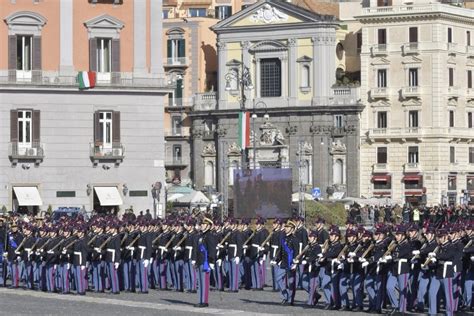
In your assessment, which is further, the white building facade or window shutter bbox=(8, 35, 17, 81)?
the white building facade

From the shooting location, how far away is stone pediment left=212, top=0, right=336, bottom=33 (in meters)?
114

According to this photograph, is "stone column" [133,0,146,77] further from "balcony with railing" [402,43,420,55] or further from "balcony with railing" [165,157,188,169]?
"balcony with railing" [165,157,188,169]

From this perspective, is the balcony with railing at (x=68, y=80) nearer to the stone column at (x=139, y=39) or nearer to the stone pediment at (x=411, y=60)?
the stone column at (x=139, y=39)

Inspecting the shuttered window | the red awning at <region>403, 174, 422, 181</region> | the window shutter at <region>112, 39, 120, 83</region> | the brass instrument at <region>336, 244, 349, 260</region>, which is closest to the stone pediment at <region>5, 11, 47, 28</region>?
the window shutter at <region>112, 39, 120, 83</region>

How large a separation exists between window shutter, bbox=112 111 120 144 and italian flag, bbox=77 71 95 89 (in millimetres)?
2367

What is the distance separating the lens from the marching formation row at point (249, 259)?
119 ft

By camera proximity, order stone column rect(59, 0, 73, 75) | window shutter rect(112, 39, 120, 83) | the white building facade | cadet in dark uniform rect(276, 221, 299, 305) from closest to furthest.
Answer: cadet in dark uniform rect(276, 221, 299, 305) < stone column rect(59, 0, 73, 75) < window shutter rect(112, 39, 120, 83) < the white building facade

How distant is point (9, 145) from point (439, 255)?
41244 millimetres

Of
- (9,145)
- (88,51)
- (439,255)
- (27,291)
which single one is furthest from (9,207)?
(439,255)

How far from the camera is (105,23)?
76.4m

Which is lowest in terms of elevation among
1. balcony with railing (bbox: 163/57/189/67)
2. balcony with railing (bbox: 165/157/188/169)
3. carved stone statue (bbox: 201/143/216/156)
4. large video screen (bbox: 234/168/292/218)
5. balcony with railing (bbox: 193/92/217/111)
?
large video screen (bbox: 234/168/292/218)

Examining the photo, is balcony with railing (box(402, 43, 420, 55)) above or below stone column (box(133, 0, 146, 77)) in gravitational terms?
above

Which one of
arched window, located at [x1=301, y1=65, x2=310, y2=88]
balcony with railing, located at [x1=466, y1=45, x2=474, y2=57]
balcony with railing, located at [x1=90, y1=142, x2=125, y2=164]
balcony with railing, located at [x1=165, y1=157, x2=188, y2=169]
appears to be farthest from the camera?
balcony with railing, located at [x1=165, y1=157, x2=188, y2=169]

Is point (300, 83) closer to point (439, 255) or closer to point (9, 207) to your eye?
point (9, 207)
